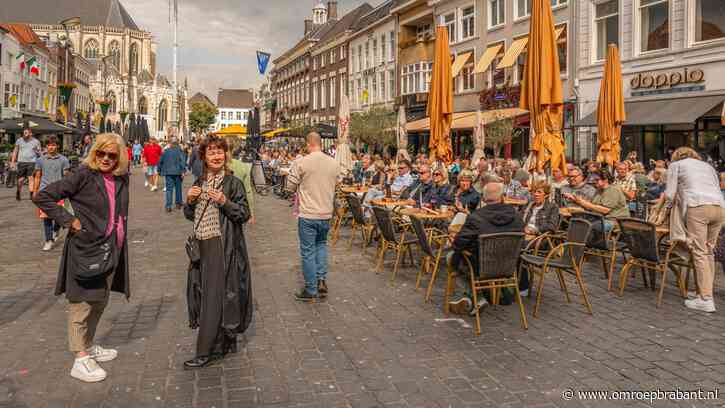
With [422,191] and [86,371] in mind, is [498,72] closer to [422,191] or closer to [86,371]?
[422,191]

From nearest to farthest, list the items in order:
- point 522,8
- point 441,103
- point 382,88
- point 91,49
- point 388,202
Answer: point 388,202, point 441,103, point 522,8, point 382,88, point 91,49

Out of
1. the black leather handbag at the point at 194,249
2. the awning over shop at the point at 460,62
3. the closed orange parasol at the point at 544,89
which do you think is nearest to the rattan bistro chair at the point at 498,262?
the black leather handbag at the point at 194,249

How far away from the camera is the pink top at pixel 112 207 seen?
4332 millimetres

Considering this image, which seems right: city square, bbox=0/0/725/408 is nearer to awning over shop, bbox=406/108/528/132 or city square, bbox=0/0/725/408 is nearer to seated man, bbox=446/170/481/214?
seated man, bbox=446/170/481/214

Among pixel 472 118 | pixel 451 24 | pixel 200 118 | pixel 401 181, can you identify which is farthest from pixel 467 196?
pixel 200 118

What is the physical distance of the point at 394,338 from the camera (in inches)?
211

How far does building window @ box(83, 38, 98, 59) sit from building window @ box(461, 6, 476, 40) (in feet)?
246

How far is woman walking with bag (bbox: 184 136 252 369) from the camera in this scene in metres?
4.56

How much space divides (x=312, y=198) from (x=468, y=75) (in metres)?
27.4

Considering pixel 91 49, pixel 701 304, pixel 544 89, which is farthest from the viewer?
pixel 91 49

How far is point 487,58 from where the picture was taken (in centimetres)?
2938

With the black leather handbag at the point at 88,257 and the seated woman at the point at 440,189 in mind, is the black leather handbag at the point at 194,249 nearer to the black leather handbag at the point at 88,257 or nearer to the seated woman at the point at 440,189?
the black leather handbag at the point at 88,257

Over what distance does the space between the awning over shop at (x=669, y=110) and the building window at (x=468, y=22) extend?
500 inches

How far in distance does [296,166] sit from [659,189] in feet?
24.7
